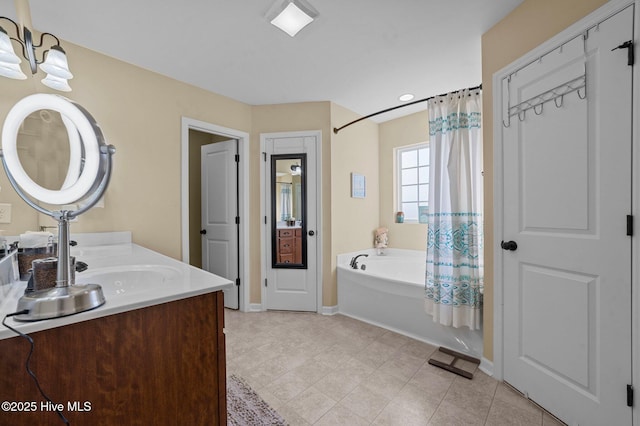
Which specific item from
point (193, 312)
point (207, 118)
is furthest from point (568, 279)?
point (207, 118)

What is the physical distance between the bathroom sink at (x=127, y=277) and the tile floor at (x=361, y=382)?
100cm

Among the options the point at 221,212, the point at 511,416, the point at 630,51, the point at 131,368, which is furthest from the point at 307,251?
the point at 630,51

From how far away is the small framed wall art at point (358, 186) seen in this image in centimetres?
338

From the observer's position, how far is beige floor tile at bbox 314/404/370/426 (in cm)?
144

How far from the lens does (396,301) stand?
8.35 feet

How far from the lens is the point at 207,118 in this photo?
2.82 metres

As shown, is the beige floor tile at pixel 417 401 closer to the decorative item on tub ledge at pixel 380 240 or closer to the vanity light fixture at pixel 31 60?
the decorative item on tub ledge at pixel 380 240

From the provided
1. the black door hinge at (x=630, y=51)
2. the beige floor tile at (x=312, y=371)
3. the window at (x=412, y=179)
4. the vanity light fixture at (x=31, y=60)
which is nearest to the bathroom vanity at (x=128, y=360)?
the beige floor tile at (x=312, y=371)

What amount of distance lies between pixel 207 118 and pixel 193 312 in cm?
244

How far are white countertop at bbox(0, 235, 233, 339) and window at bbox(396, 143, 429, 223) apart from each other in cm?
302

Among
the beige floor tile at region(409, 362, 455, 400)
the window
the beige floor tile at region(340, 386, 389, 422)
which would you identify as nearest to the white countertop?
the beige floor tile at region(340, 386, 389, 422)

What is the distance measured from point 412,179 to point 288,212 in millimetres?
1740

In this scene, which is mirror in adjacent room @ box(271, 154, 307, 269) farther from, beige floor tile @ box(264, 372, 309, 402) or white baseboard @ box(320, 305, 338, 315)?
beige floor tile @ box(264, 372, 309, 402)

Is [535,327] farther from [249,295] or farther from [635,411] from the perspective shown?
[249,295]
